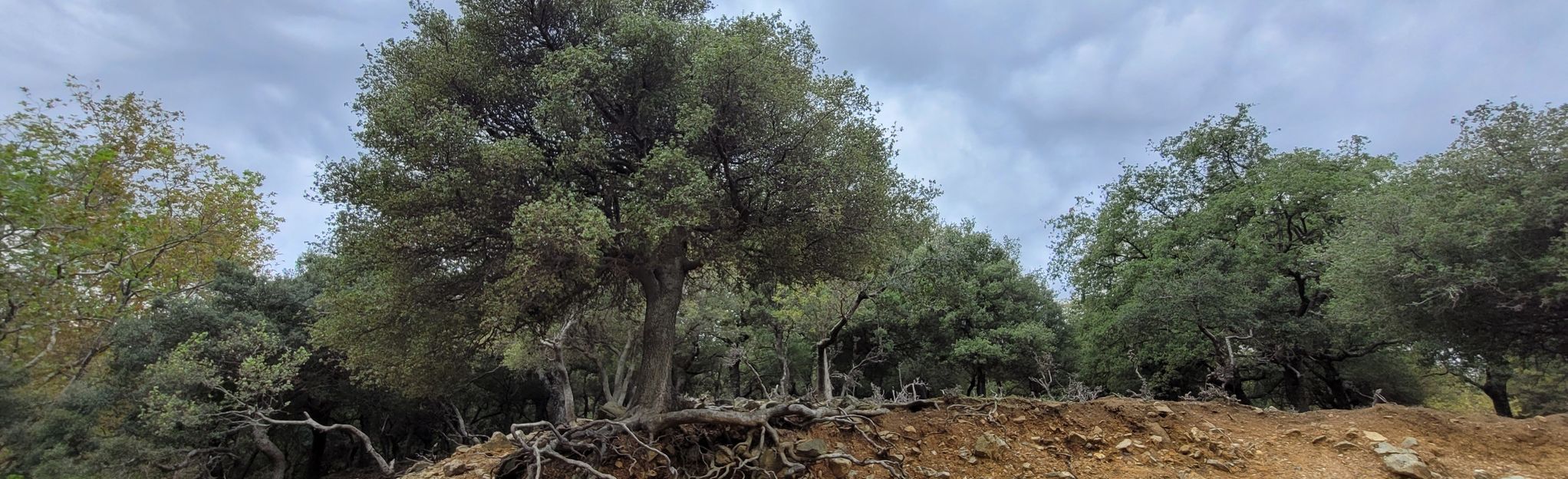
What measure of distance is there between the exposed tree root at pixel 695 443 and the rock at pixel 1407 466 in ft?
15.4

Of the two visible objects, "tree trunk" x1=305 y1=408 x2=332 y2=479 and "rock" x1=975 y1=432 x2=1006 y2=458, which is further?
"tree trunk" x1=305 y1=408 x2=332 y2=479

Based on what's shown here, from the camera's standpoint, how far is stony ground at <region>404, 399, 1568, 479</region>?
5961mm

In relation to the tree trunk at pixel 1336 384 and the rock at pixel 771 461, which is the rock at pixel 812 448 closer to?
the rock at pixel 771 461

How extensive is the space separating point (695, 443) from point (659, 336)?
56.4 inches

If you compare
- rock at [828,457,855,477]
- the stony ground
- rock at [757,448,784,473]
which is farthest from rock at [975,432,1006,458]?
rock at [757,448,784,473]

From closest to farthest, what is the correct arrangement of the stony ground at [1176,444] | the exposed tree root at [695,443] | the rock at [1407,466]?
the rock at [1407,466]
the stony ground at [1176,444]
the exposed tree root at [695,443]

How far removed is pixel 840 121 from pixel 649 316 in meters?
3.60

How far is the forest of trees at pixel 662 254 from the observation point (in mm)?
6453

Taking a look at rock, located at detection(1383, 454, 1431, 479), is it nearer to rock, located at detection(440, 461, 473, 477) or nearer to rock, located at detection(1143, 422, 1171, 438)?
rock, located at detection(1143, 422, 1171, 438)

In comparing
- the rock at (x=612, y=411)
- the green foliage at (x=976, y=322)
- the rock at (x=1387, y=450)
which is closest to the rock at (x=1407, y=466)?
the rock at (x=1387, y=450)

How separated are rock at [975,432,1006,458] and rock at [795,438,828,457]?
5.51 ft

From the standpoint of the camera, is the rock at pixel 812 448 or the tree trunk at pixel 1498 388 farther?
the tree trunk at pixel 1498 388

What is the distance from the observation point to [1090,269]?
1997 cm

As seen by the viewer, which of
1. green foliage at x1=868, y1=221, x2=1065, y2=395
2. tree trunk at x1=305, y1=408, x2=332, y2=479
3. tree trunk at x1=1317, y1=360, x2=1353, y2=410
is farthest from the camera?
tree trunk at x1=305, y1=408, x2=332, y2=479
